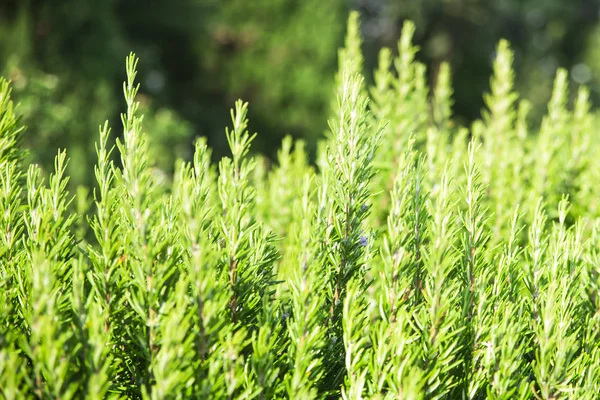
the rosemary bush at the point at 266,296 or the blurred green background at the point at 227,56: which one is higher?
the blurred green background at the point at 227,56

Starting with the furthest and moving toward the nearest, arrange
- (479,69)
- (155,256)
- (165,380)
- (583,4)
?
1. (583,4)
2. (479,69)
3. (155,256)
4. (165,380)

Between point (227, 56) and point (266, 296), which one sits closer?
point (266, 296)

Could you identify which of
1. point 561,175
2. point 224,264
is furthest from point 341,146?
point 561,175

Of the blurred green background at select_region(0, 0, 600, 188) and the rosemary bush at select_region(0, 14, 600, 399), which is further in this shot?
the blurred green background at select_region(0, 0, 600, 188)

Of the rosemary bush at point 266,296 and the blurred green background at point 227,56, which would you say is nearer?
the rosemary bush at point 266,296

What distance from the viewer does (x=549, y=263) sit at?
1.68 metres

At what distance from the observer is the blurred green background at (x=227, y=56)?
21.9 ft

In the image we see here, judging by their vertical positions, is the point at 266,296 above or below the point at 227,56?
below

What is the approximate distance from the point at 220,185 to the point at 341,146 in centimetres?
39

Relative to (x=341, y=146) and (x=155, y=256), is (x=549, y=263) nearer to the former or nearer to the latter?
(x=341, y=146)

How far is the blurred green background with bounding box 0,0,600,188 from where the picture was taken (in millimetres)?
6676

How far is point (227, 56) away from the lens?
640 inches

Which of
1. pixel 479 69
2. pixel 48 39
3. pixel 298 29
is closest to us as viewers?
pixel 48 39

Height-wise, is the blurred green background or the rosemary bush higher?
the blurred green background
